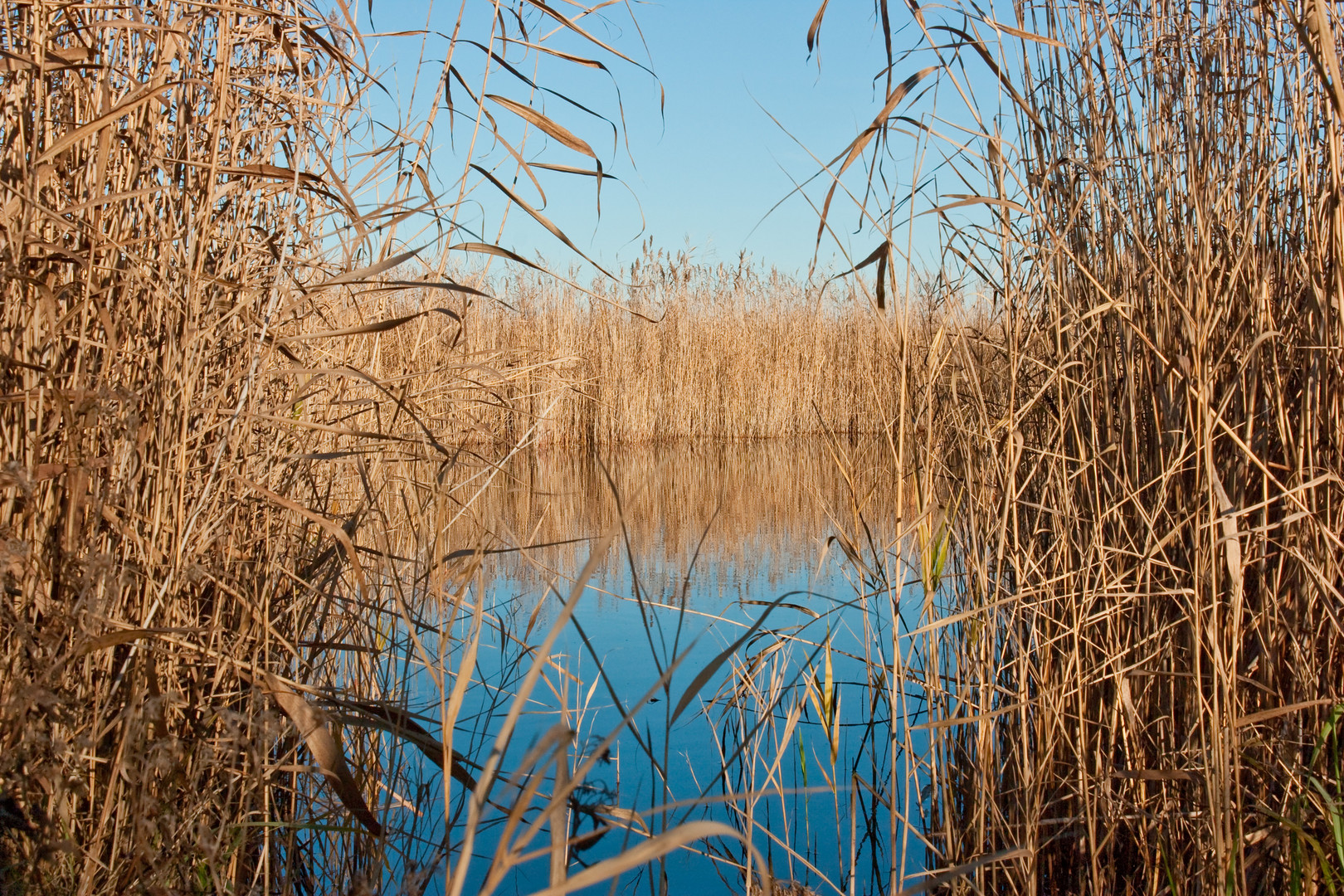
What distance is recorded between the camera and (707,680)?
3.18 ft

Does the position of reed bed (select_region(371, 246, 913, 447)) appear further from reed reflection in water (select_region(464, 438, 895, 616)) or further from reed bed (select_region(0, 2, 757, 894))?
reed bed (select_region(0, 2, 757, 894))

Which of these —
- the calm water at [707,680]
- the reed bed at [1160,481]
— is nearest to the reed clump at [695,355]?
the calm water at [707,680]

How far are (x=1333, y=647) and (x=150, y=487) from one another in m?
1.50

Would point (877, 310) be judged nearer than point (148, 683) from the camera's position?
No

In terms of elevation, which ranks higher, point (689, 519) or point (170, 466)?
point (170, 466)

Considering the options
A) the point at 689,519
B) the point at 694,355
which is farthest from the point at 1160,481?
the point at 694,355

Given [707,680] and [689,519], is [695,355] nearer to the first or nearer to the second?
[689,519]

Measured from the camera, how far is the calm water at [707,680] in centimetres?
151

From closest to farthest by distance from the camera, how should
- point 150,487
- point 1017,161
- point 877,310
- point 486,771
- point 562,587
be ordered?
point 486,771
point 150,487
point 877,310
point 1017,161
point 562,587

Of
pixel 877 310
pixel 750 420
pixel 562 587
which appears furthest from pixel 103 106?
pixel 750 420

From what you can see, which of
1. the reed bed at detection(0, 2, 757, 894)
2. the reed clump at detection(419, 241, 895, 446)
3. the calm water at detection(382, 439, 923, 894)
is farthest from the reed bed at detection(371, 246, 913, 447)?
the reed bed at detection(0, 2, 757, 894)

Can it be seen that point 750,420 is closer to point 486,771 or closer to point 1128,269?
point 1128,269

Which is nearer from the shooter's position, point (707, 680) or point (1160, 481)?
point (707, 680)

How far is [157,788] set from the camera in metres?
1.15
